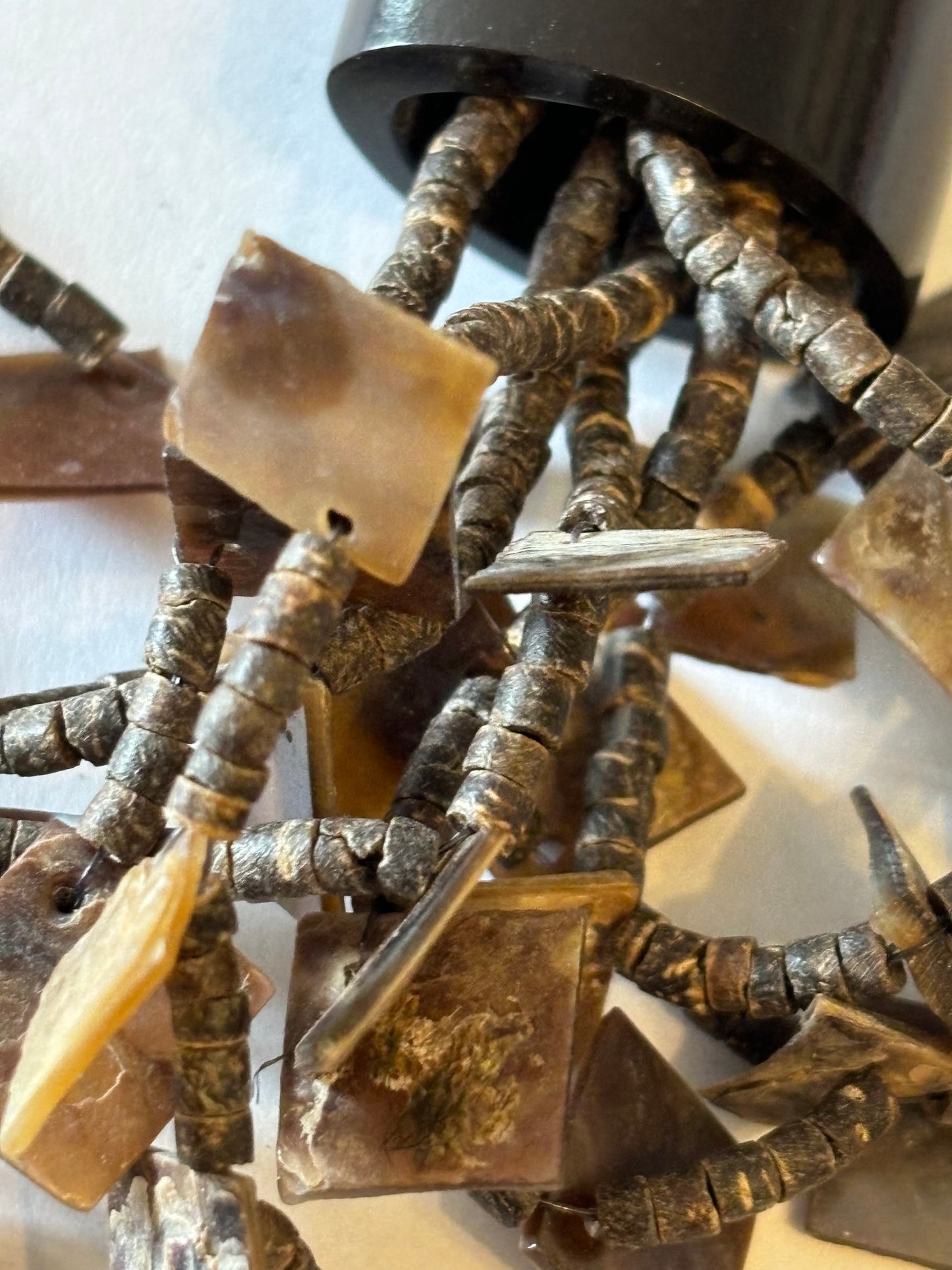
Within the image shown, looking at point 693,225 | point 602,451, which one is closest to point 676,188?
point 693,225

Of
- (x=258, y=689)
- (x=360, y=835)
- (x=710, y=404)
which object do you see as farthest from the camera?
(x=710, y=404)

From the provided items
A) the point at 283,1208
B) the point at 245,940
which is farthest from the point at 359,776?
the point at 283,1208

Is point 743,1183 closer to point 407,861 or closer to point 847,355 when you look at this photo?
point 407,861

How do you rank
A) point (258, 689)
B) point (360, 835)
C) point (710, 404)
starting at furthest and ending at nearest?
point (710, 404) → point (360, 835) → point (258, 689)

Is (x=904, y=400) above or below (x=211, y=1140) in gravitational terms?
above

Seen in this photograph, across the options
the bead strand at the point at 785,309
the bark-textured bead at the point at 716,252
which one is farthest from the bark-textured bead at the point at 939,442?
the bark-textured bead at the point at 716,252
